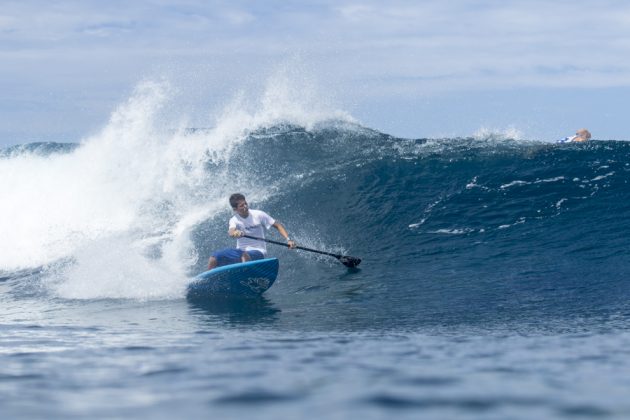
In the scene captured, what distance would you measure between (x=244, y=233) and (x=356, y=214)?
4156mm

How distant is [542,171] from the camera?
1523 cm

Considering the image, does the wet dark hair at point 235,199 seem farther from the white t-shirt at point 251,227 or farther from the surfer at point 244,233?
the white t-shirt at point 251,227

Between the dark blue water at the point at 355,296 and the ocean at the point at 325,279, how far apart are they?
0.04m

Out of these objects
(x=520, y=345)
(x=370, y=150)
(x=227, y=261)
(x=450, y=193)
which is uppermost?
(x=370, y=150)

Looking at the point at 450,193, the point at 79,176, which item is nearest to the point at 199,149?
the point at 79,176

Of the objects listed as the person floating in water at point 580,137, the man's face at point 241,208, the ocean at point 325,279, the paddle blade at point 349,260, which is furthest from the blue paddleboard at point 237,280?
the person floating in water at point 580,137

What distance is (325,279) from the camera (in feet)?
37.8

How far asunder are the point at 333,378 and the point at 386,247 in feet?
26.9

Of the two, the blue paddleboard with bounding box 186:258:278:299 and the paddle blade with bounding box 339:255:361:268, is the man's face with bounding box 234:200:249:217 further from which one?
the paddle blade with bounding box 339:255:361:268

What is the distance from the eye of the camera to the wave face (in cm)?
1044

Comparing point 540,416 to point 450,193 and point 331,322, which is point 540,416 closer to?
point 331,322

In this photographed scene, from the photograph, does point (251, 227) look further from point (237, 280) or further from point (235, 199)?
point (237, 280)

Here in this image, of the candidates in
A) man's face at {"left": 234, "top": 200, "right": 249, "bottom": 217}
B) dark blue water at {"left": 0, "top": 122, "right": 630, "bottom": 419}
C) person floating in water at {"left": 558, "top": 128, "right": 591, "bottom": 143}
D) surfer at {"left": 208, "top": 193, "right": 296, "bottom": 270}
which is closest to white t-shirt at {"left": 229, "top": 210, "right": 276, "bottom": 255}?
surfer at {"left": 208, "top": 193, "right": 296, "bottom": 270}

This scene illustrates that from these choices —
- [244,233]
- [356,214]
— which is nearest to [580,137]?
[356,214]
